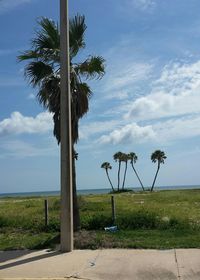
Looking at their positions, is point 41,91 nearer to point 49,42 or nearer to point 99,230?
point 49,42

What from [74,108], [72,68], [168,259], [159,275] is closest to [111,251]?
[168,259]

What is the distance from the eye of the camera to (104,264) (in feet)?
34.6

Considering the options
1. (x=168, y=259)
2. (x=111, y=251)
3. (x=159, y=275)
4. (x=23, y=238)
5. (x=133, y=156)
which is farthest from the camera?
(x=133, y=156)

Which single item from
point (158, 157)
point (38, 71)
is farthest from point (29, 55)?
point (158, 157)

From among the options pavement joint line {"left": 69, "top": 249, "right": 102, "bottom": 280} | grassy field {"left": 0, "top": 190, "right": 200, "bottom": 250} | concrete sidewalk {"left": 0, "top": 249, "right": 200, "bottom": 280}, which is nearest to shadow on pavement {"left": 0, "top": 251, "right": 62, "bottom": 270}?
concrete sidewalk {"left": 0, "top": 249, "right": 200, "bottom": 280}

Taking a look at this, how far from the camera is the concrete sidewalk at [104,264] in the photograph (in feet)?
31.7

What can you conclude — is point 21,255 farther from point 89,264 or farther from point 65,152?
point 65,152

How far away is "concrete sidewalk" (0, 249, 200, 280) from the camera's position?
31.7 ft

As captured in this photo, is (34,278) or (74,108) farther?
(74,108)

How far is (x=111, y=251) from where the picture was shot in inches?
469

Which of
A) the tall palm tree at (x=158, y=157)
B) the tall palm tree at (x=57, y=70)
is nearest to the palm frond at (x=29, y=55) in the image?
the tall palm tree at (x=57, y=70)

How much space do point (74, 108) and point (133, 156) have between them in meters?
90.5

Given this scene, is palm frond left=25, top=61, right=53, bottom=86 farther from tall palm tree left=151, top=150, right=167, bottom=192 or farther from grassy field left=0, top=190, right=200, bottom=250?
tall palm tree left=151, top=150, right=167, bottom=192

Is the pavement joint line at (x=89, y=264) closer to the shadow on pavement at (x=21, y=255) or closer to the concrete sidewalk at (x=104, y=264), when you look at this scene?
the concrete sidewalk at (x=104, y=264)
